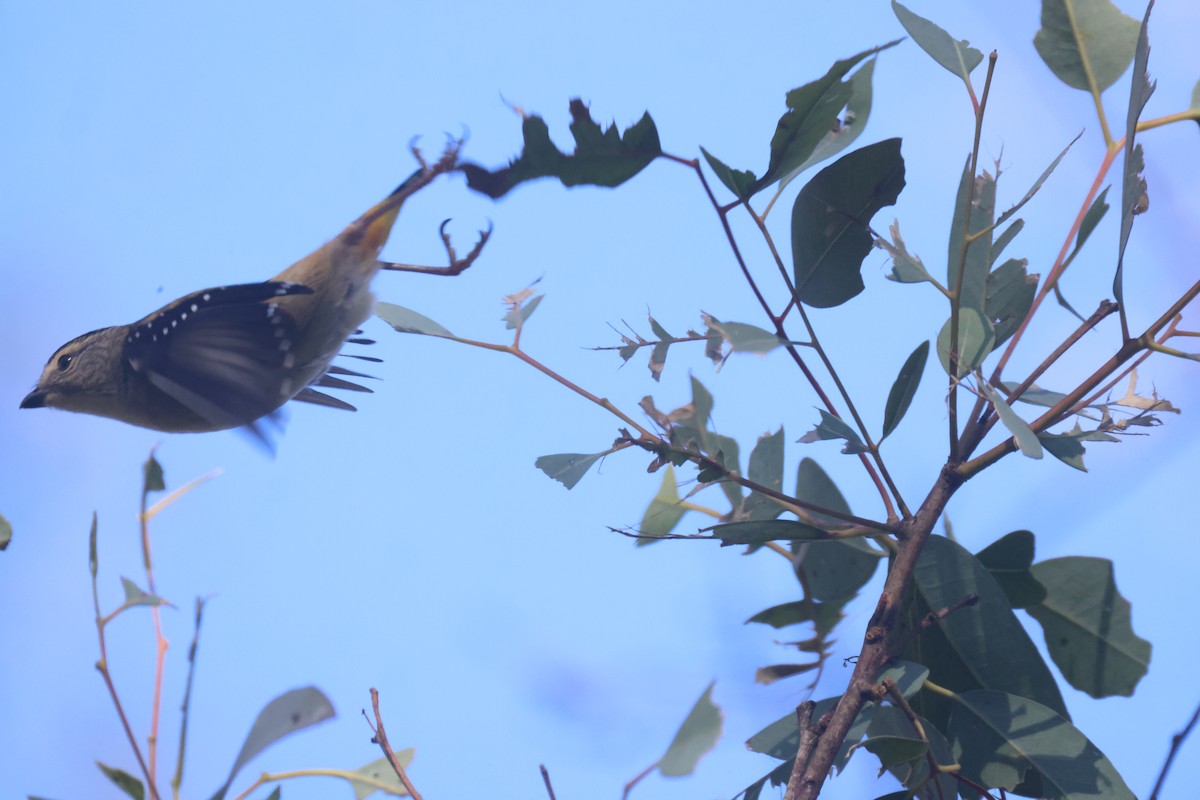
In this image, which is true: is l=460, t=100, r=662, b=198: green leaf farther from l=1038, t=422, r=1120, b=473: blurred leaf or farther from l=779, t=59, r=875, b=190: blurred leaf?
l=1038, t=422, r=1120, b=473: blurred leaf

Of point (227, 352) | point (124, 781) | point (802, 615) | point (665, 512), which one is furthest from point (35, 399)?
point (802, 615)

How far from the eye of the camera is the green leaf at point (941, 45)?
58 centimetres

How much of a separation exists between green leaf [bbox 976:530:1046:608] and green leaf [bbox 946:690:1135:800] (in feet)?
0.33

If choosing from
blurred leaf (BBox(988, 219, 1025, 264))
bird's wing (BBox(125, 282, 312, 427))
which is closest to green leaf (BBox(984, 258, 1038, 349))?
blurred leaf (BBox(988, 219, 1025, 264))

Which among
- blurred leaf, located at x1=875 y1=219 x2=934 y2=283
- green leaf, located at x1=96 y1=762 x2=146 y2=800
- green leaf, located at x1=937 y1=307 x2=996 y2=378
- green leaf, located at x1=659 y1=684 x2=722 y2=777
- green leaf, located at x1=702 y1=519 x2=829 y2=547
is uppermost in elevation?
blurred leaf, located at x1=875 y1=219 x2=934 y2=283

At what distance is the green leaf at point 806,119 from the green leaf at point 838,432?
0.48 ft

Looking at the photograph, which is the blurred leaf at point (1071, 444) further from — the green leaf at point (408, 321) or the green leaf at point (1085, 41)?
the green leaf at point (408, 321)

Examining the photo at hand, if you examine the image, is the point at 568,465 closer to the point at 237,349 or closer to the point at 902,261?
the point at 902,261

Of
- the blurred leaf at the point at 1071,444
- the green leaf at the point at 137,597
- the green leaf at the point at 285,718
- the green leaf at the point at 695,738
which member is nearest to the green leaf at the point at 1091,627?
the blurred leaf at the point at 1071,444

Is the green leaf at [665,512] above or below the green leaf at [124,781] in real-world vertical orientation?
above

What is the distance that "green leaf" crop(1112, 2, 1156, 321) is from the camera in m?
0.50

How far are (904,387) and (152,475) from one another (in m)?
0.58

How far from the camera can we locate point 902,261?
59cm

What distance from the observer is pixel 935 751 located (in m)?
0.59
